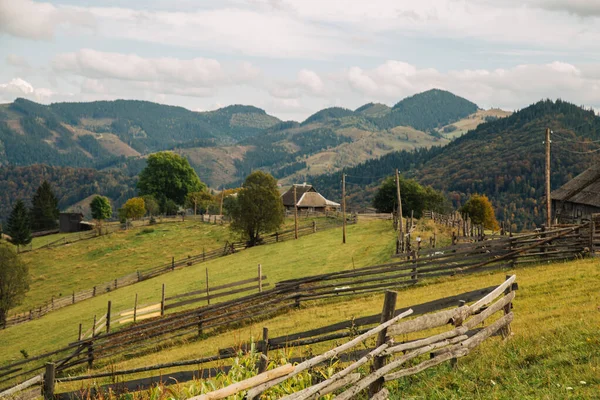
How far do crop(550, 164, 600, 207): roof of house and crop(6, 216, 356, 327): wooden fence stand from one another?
20870 mm

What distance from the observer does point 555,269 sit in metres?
19.0

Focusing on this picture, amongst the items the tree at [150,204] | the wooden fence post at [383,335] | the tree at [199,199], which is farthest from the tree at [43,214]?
the wooden fence post at [383,335]

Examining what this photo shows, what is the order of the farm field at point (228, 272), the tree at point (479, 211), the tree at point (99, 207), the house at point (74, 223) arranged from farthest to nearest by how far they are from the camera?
the tree at point (99, 207)
the tree at point (479, 211)
the house at point (74, 223)
the farm field at point (228, 272)

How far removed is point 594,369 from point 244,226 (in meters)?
Result: 43.2

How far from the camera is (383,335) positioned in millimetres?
7109

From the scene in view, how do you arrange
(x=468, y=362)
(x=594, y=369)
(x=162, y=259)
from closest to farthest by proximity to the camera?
1. (x=594, y=369)
2. (x=468, y=362)
3. (x=162, y=259)

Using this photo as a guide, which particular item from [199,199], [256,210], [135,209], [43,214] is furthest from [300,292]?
[43,214]

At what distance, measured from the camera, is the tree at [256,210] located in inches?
1950

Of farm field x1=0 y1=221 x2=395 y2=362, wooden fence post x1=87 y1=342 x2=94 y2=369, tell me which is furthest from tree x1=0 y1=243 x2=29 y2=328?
wooden fence post x1=87 y1=342 x2=94 y2=369

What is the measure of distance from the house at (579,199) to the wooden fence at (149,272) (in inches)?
795

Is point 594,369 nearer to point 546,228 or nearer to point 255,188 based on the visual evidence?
point 546,228

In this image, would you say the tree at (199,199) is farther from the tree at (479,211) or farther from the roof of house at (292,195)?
the tree at (479,211)

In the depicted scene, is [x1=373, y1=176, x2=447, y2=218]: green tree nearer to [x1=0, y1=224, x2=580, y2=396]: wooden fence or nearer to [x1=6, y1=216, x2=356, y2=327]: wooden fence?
[x1=6, y1=216, x2=356, y2=327]: wooden fence

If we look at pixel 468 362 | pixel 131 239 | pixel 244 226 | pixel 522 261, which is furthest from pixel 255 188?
pixel 468 362
